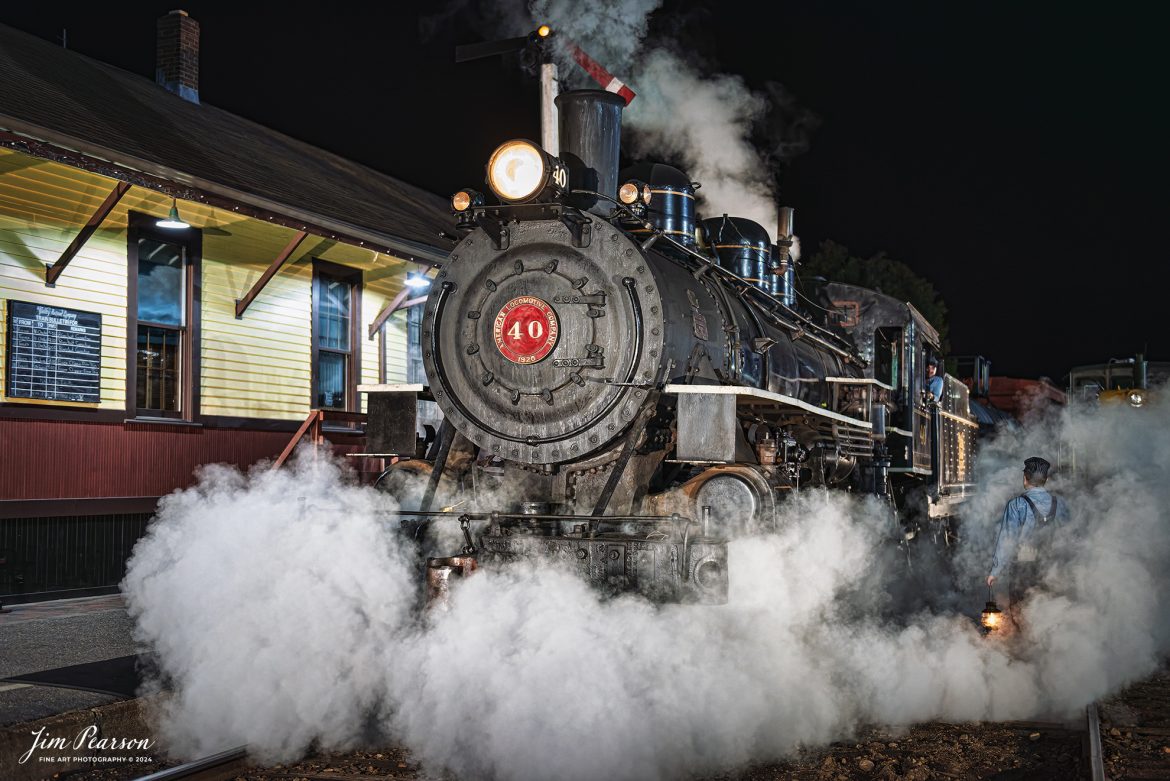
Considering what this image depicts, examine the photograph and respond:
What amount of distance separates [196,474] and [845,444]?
6.12 meters

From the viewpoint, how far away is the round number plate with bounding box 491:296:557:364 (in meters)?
5.89

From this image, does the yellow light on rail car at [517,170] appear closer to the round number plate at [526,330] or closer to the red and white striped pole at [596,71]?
the round number plate at [526,330]

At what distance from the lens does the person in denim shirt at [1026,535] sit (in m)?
6.44

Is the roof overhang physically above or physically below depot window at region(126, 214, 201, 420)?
above

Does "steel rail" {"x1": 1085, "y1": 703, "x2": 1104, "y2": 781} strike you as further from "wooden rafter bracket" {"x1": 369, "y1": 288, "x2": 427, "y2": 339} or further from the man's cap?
"wooden rafter bracket" {"x1": 369, "y1": 288, "x2": 427, "y2": 339}

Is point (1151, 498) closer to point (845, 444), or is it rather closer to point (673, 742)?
point (845, 444)

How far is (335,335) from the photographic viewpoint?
12.4 m

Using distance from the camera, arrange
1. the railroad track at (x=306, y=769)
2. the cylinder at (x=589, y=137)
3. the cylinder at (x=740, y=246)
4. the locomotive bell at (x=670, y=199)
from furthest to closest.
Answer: the cylinder at (x=740, y=246) < the locomotive bell at (x=670, y=199) < the cylinder at (x=589, y=137) < the railroad track at (x=306, y=769)

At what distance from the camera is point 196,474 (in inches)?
401

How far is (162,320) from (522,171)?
5705 mm

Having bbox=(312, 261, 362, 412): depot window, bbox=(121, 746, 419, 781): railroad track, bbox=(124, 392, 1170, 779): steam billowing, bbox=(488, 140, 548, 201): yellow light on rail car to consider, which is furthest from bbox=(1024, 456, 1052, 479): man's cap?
bbox=(312, 261, 362, 412): depot window

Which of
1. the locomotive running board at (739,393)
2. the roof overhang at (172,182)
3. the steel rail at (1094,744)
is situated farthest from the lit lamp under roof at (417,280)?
the steel rail at (1094,744)

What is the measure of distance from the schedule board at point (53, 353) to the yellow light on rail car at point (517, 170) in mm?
5024
